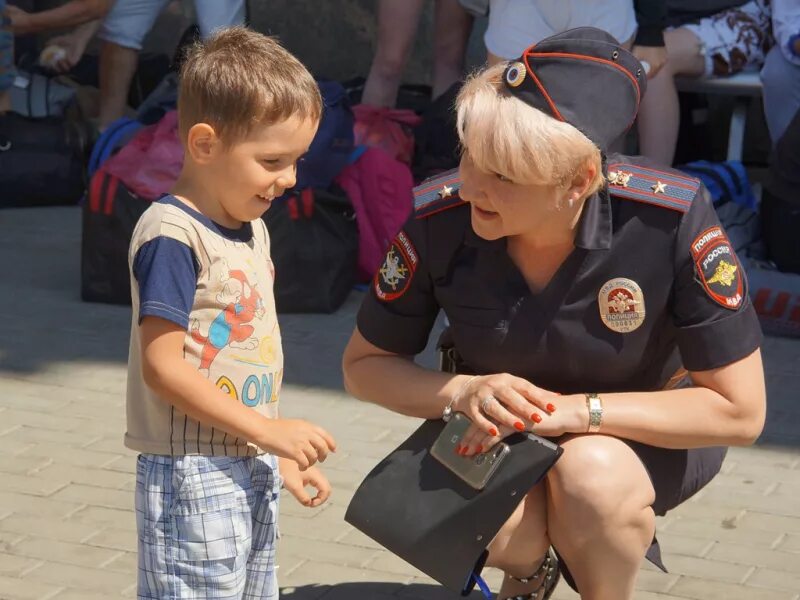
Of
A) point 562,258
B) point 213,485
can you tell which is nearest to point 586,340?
point 562,258

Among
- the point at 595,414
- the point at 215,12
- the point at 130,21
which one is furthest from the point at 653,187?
the point at 130,21

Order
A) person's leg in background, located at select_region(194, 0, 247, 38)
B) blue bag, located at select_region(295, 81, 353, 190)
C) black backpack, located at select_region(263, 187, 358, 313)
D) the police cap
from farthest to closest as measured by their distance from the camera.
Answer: person's leg in background, located at select_region(194, 0, 247, 38) → blue bag, located at select_region(295, 81, 353, 190) → black backpack, located at select_region(263, 187, 358, 313) → the police cap

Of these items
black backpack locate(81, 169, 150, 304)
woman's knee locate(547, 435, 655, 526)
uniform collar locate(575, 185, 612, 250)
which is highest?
uniform collar locate(575, 185, 612, 250)

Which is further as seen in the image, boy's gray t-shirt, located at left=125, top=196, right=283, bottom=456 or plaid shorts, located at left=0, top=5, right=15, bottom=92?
plaid shorts, located at left=0, top=5, right=15, bottom=92

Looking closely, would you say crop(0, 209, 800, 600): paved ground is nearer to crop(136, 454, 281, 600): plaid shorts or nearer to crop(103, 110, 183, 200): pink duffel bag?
crop(103, 110, 183, 200): pink duffel bag

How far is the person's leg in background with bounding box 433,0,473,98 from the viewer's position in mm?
6383

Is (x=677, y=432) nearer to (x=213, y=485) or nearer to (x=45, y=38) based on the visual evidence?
(x=213, y=485)

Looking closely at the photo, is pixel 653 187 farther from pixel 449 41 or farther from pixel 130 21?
pixel 130 21

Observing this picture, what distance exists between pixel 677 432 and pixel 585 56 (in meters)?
0.68

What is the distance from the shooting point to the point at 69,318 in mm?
5023

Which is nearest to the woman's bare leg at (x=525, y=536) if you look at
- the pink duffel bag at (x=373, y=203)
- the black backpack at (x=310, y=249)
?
the black backpack at (x=310, y=249)

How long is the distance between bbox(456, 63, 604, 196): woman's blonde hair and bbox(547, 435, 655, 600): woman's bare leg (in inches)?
19.2

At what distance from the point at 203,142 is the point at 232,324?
293 millimetres

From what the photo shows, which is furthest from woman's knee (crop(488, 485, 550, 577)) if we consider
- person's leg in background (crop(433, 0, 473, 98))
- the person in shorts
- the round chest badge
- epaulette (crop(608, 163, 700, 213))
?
the person in shorts
